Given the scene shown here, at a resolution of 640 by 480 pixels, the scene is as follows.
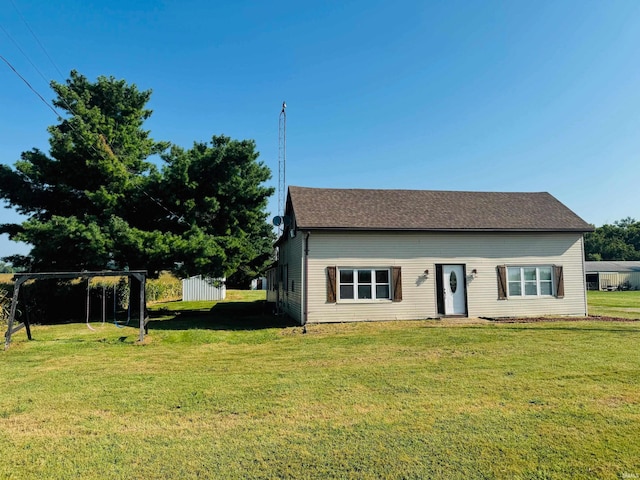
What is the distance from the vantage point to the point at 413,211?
1554cm

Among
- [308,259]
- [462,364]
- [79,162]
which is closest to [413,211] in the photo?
[308,259]

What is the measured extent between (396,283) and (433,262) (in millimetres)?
1671

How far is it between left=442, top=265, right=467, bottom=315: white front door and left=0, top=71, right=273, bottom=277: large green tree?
8931mm

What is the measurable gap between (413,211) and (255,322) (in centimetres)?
776

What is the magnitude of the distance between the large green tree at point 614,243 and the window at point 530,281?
57.4 metres

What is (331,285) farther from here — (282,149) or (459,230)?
(282,149)

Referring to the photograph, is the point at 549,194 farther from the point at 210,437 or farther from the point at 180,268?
the point at 210,437

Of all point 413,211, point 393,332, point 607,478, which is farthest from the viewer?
point 413,211

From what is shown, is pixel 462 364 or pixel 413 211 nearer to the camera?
pixel 462 364

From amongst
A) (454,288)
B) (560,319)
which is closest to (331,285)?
(454,288)

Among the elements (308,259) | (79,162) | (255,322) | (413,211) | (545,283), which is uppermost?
(79,162)

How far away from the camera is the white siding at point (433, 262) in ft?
44.9

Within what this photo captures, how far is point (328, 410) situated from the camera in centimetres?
511

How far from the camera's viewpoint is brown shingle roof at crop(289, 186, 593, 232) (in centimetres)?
1422
